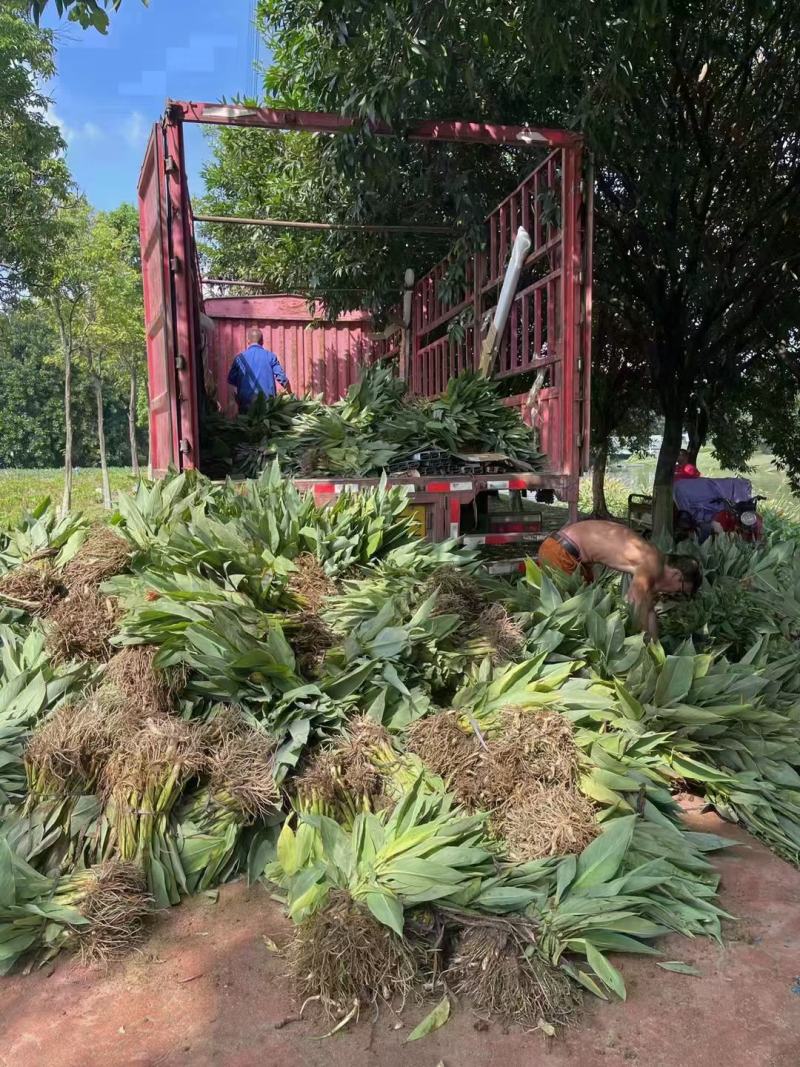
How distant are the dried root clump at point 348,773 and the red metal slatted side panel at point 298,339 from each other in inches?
286

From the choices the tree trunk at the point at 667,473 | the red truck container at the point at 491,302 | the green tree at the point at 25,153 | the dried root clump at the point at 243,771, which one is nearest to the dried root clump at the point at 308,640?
the dried root clump at the point at 243,771

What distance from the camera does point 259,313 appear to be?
9.95 metres

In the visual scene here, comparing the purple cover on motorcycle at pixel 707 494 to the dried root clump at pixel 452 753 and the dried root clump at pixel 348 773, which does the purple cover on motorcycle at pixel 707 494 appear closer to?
the dried root clump at pixel 452 753

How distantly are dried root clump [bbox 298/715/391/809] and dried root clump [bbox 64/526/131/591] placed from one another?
140 centimetres

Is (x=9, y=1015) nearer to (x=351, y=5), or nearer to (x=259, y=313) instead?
(x=351, y=5)

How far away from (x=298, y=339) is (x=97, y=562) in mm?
7081

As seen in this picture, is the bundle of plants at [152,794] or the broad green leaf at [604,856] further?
the bundle of plants at [152,794]

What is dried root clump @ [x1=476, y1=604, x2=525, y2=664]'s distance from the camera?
3279 mm

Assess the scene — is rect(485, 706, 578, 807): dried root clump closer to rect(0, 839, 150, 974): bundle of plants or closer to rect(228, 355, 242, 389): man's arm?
rect(0, 839, 150, 974): bundle of plants

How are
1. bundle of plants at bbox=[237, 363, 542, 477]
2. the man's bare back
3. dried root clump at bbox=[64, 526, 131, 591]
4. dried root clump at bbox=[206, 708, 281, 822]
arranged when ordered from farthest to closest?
bundle of plants at bbox=[237, 363, 542, 477], the man's bare back, dried root clump at bbox=[64, 526, 131, 591], dried root clump at bbox=[206, 708, 281, 822]

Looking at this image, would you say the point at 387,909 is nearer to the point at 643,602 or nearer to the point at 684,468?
the point at 643,602

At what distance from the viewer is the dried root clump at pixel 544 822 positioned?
2557mm

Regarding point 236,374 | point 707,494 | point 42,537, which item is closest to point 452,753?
point 42,537

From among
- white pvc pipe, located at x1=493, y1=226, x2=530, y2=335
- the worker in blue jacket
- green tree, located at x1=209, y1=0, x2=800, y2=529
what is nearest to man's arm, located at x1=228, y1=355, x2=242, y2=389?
the worker in blue jacket
